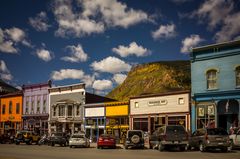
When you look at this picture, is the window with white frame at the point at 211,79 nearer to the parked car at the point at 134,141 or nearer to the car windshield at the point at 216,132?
the parked car at the point at 134,141

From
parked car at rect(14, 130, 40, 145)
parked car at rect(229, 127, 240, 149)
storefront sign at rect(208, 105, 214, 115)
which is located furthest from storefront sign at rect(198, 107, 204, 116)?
parked car at rect(14, 130, 40, 145)

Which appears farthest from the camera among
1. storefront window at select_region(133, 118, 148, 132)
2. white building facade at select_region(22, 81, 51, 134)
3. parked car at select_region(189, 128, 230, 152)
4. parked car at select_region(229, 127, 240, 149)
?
white building facade at select_region(22, 81, 51, 134)

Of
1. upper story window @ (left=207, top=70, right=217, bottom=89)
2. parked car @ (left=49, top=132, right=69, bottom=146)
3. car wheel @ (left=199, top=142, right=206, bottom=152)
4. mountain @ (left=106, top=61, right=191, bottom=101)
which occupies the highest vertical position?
mountain @ (left=106, top=61, right=191, bottom=101)

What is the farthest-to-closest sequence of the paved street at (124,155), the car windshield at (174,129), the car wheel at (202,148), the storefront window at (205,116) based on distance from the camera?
the storefront window at (205,116)
the car windshield at (174,129)
the car wheel at (202,148)
the paved street at (124,155)

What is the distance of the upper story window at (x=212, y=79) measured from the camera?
120 feet

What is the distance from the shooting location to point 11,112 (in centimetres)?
6525

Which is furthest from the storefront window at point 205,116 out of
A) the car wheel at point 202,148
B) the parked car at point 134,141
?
the car wheel at point 202,148

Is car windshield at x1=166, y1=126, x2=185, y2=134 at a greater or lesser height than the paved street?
greater

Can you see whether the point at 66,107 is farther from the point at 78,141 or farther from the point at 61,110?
the point at 78,141

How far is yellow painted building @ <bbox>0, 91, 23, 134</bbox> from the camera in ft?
210

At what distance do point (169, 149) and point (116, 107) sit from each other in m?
19.5

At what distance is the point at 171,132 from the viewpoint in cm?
2622

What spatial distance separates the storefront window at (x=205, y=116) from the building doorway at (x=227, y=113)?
1.97 ft

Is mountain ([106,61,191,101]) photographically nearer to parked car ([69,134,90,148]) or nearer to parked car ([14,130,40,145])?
parked car ([14,130,40,145])
